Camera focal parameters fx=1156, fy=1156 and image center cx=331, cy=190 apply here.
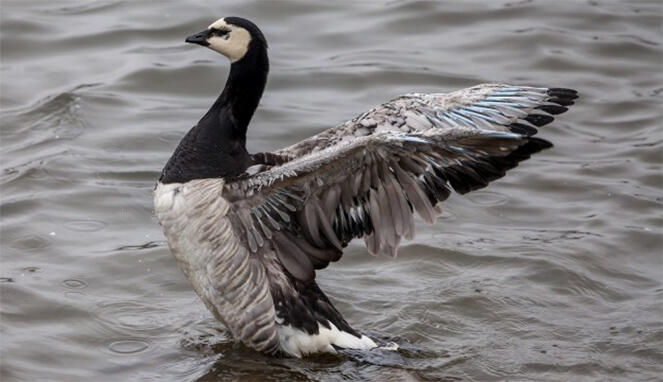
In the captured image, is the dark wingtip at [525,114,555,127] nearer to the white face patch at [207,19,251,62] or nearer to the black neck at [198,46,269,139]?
the black neck at [198,46,269,139]

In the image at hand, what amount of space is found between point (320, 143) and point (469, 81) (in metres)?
5.22

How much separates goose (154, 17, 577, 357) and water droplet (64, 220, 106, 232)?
2240mm

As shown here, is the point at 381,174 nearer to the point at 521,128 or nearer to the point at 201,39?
the point at 521,128

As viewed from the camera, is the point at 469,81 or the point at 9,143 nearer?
the point at 9,143

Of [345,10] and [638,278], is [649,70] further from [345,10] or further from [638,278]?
[638,278]

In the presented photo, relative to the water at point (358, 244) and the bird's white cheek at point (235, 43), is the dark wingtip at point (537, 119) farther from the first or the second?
the bird's white cheek at point (235, 43)

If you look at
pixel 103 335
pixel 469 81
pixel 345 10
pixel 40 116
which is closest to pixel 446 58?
pixel 469 81

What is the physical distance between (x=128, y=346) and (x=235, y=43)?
2.18 meters

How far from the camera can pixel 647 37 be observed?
14195 mm

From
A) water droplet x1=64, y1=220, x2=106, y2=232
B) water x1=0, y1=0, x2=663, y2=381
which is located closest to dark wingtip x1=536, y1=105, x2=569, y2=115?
water x1=0, y1=0, x2=663, y2=381

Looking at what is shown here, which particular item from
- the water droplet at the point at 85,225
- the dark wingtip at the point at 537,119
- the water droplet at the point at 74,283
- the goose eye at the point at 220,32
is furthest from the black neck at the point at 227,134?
the water droplet at the point at 85,225

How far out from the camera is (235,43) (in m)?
A: 7.57

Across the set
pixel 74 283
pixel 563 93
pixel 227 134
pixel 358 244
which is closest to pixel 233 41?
pixel 227 134

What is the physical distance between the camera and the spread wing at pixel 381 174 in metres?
6.80
